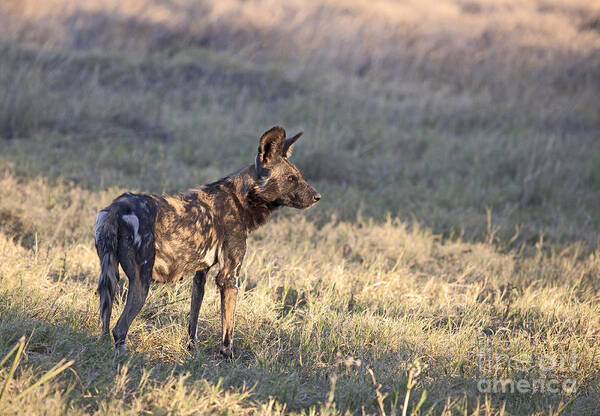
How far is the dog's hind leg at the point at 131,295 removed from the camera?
3.41 meters

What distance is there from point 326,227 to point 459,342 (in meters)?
2.88

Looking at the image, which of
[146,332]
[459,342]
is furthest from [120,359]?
[459,342]

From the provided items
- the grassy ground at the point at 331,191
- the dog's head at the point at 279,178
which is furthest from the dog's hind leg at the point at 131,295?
the dog's head at the point at 279,178

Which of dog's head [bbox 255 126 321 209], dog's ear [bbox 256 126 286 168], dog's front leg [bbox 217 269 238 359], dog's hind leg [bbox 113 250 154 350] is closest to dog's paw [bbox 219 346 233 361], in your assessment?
dog's front leg [bbox 217 269 238 359]

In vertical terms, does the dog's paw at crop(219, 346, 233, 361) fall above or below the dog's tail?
below

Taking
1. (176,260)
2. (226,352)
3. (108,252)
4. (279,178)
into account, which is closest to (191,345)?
(226,352)

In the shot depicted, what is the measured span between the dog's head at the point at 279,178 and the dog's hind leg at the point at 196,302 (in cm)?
70

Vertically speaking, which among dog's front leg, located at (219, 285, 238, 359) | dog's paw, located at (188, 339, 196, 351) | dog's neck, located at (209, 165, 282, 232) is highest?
dog's neck, located at (209, 165, 282, 232)

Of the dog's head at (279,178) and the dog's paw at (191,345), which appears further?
the dog's head at (279,178)

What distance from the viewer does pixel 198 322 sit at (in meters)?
4.37

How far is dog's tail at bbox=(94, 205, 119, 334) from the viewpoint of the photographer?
338cm

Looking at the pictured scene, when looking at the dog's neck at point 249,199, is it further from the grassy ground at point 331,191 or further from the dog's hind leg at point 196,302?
the grassy ground at point 331,191

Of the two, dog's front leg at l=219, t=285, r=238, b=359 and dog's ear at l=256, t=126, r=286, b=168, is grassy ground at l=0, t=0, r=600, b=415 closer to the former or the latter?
dog's front leg at l=219, t=285, r=238, b=359

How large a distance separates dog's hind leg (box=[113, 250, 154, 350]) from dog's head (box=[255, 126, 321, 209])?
114 centimetres
